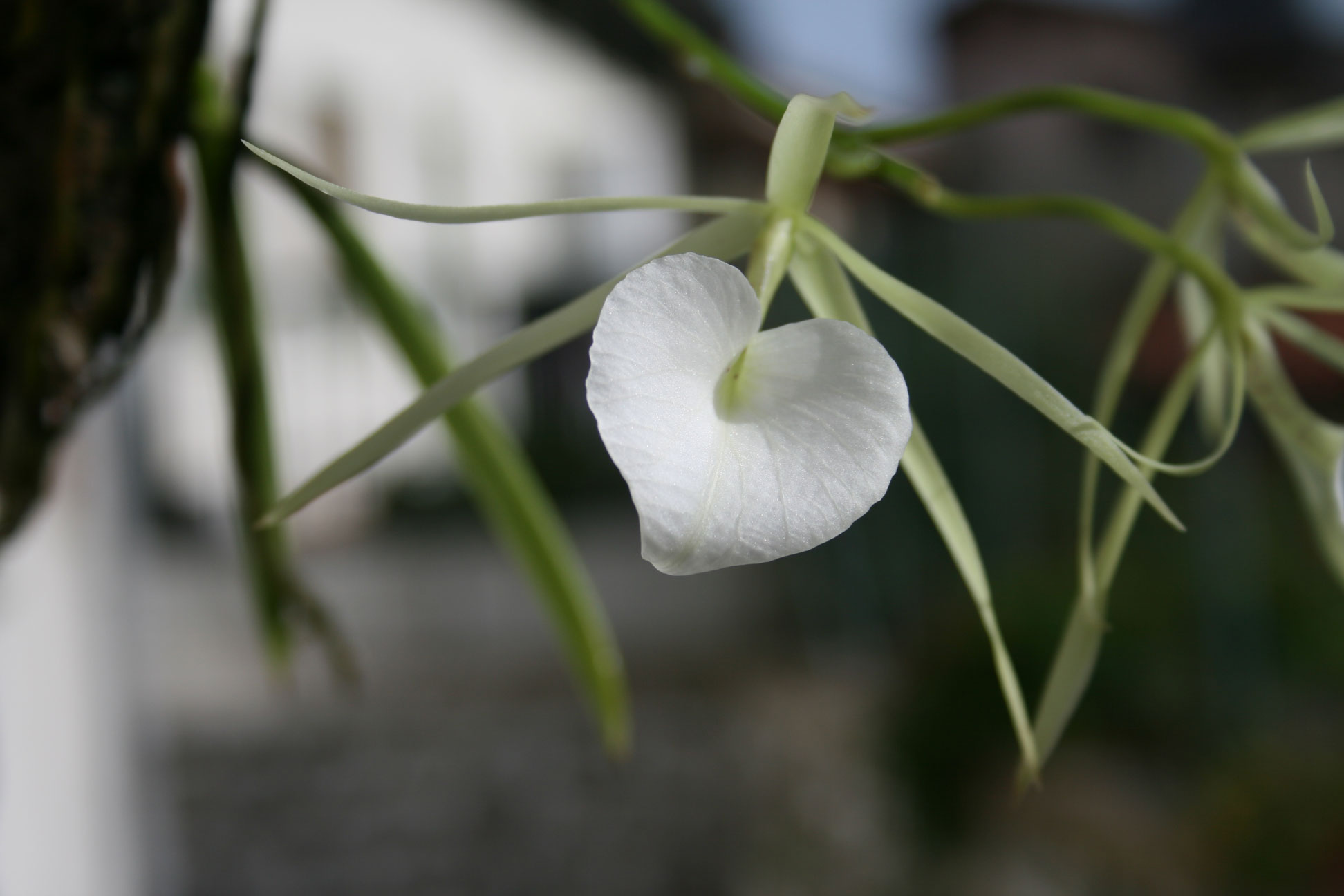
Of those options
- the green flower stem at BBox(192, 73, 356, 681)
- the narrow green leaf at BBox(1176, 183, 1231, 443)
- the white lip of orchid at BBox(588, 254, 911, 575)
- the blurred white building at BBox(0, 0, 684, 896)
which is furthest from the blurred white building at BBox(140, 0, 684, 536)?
the white lip of orchid at BBox(588, 254, 911, 575)

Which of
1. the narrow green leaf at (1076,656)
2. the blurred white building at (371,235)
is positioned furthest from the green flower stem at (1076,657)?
the blurred white building at (371,235)

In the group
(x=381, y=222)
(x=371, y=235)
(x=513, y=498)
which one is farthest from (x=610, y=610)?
(x=513, y=498)

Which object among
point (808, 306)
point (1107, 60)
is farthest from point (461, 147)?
point (808, 306)

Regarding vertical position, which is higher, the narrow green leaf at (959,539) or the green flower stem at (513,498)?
the narrow green leaf at (959,539)

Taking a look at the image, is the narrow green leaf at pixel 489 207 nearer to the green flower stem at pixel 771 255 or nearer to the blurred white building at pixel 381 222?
the green flower stem at pixel 771 255

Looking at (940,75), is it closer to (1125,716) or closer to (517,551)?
(1125,716)

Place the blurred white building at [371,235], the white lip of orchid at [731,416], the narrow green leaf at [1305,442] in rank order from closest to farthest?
the white lip of orchid at [731,416], the narrow green leaf at [1305,442], the blurred white building at [371,235]

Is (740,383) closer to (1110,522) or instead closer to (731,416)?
(731,416)
